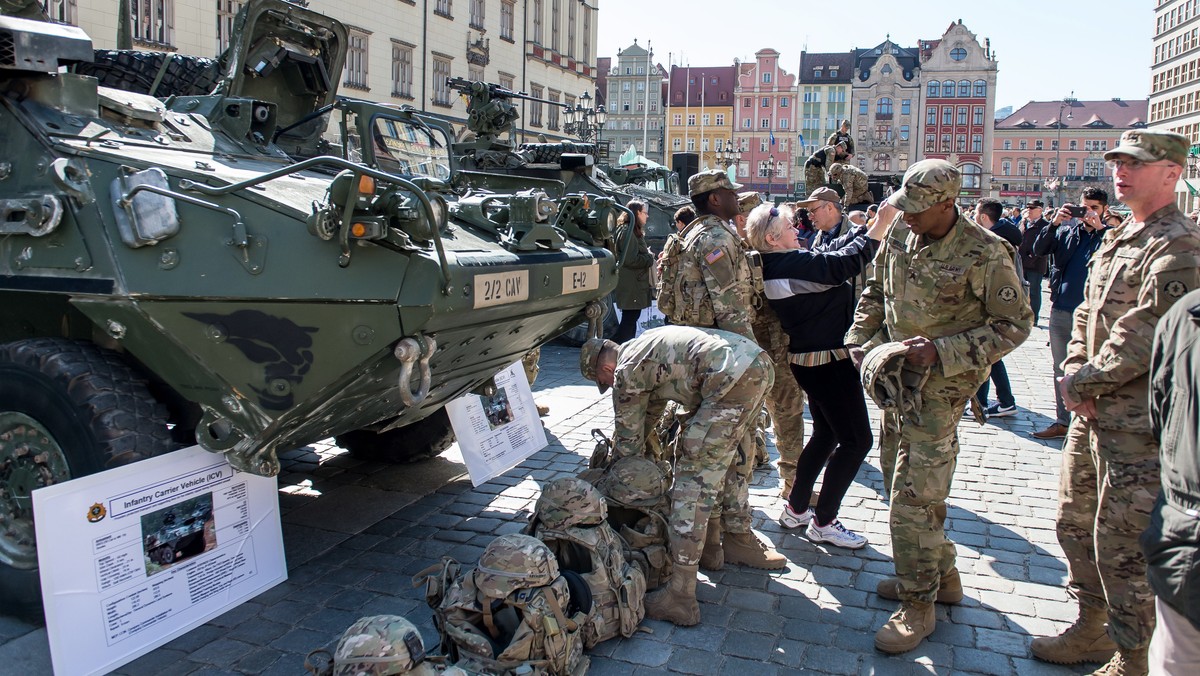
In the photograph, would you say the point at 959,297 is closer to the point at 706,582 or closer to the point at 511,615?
the point at 706,582

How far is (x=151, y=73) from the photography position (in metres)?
6.14

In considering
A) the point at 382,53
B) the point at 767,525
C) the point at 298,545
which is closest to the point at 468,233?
the point at 298,545

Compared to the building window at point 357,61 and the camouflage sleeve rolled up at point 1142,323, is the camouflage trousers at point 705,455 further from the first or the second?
the building window at point 357,61

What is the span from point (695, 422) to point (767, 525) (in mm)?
1406

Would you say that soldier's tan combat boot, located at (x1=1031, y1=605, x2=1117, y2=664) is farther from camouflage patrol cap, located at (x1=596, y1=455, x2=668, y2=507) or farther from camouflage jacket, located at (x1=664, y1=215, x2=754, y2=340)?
camouflage jacket, located at (x1=664, y1=215, x2=754, y2=340)

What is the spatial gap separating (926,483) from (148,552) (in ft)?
9.98

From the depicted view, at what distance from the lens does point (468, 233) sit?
173 inches

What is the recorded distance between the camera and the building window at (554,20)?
3325 centimetres

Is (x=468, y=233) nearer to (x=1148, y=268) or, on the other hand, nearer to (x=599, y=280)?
(x=599, y=280)

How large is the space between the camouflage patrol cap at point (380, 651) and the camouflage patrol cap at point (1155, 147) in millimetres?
2831

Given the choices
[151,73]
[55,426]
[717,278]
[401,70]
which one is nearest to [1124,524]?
[717,278]

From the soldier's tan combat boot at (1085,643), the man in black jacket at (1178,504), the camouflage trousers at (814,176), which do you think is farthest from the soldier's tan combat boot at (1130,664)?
the camouflage trousers at (814,176)

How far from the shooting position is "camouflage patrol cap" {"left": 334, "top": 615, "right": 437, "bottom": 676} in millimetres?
2812

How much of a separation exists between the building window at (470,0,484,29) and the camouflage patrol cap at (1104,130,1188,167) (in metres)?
26.3
